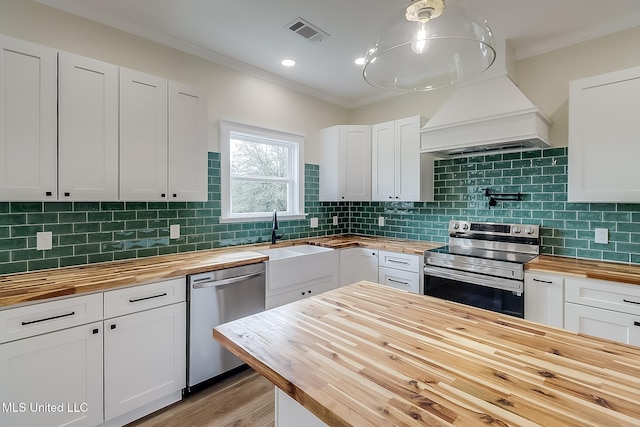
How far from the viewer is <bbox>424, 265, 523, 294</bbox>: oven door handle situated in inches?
93.1

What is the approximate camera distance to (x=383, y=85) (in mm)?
1734

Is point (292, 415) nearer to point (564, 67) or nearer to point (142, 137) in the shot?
point (142, 137)

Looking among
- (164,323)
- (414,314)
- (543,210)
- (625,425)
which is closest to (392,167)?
(543,210)

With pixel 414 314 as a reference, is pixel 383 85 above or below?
above

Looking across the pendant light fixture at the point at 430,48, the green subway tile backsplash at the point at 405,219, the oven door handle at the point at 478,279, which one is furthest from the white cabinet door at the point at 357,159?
the pendant light fixture at the point at 430,48

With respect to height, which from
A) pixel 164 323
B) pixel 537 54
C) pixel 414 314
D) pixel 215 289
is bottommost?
pixel 164 323

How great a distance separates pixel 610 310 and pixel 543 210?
1.01 meters

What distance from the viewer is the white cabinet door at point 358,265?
338 cm

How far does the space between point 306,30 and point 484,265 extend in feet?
7.77

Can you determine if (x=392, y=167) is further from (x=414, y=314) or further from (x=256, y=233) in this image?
(x=414, y=314)

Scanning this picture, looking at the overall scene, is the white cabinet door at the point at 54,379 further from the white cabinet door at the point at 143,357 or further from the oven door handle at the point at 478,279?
the oven door handle at the point at 478,279

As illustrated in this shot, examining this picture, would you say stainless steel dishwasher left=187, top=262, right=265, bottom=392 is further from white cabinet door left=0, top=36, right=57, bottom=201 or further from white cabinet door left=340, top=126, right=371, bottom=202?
white cabinet door left=340, top=126, right=371, bottom=202

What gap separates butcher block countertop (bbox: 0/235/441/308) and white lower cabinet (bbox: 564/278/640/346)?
117cm

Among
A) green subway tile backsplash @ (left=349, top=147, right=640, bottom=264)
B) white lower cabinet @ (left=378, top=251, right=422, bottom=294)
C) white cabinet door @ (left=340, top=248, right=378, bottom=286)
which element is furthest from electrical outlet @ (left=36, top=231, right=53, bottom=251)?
green subway tile backsplash @ (left=349, top=147, right=640, bottom=264)
